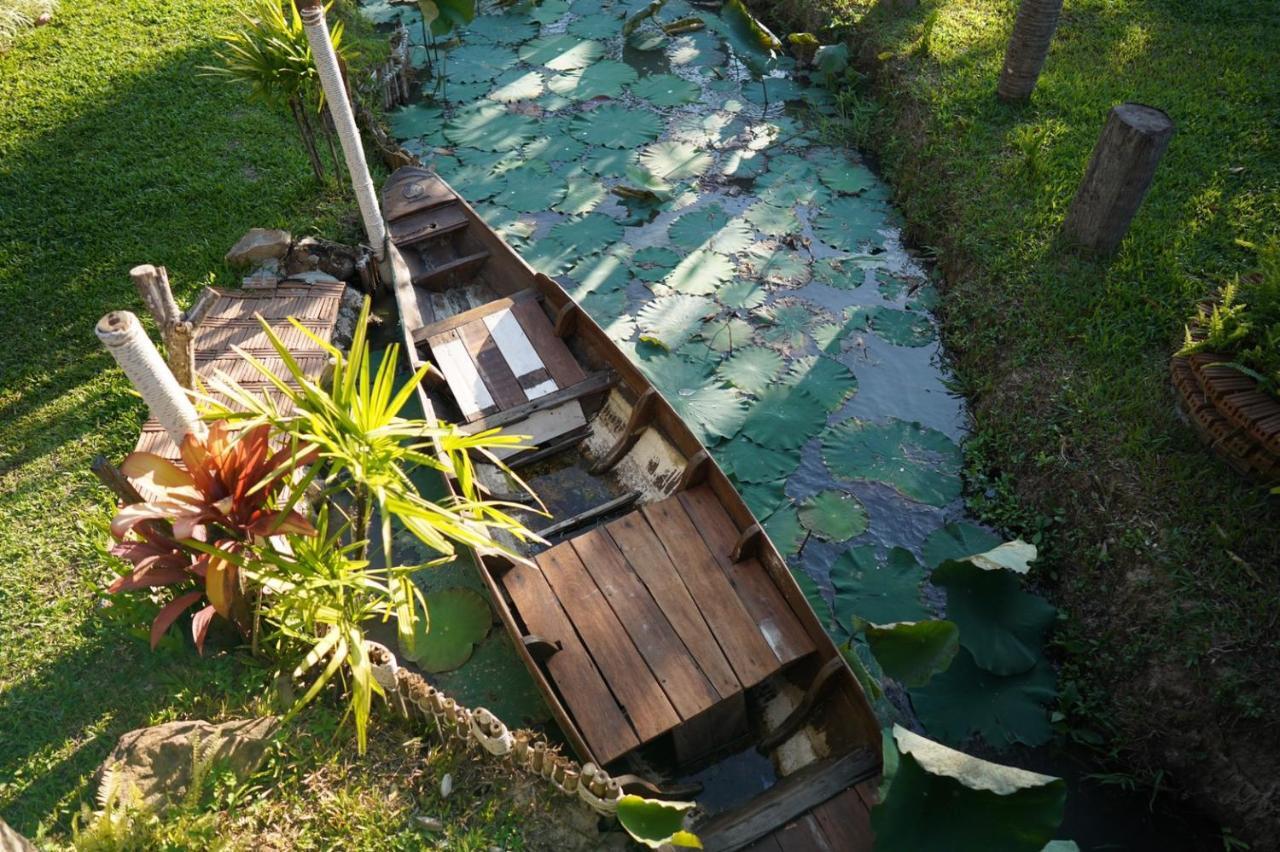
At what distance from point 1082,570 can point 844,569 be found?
1394mm

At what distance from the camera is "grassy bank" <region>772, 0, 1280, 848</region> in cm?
426

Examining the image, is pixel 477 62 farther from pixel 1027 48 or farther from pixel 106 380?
pixel 1027 48

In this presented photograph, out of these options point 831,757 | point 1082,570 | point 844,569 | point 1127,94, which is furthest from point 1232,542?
point 1127,94

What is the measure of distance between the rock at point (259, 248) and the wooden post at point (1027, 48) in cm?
664

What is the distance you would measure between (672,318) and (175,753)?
4480mm

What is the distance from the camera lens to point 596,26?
984cm

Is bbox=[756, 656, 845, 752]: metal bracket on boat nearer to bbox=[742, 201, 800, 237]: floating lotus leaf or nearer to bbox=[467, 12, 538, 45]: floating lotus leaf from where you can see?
bbox=[742, 201, 800, 237]: floating lotus leaf

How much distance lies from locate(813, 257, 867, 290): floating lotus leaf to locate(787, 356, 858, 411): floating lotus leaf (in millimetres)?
962

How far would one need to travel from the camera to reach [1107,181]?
5879mm

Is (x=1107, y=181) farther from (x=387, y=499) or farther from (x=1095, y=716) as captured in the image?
(x=387, y=499)

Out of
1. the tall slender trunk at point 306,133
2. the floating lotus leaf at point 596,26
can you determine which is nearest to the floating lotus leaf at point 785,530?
the tall slender trunk at point 306,133

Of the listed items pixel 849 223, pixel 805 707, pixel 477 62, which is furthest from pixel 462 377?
pixel 477 62

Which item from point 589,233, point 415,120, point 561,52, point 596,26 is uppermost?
point 596,26

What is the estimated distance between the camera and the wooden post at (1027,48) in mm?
7066
